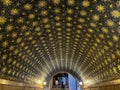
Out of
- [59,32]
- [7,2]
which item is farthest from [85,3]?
[59,32]

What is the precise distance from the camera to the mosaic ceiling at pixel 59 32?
9602 mm

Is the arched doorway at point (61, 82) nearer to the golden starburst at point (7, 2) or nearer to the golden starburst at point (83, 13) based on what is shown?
the golden starburst at point (83, 13)

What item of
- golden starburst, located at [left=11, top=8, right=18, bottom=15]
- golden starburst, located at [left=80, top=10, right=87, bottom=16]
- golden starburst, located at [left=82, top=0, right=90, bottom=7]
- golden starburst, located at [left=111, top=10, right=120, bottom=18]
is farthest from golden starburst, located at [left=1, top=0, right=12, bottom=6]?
golden starburst, located at [left=111, top=10, right=120, bottom=18]

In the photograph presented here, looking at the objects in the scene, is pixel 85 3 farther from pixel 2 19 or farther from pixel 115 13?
pixel 2 19

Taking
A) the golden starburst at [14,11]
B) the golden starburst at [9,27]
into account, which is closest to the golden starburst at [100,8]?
the golden starburst at [14,11]

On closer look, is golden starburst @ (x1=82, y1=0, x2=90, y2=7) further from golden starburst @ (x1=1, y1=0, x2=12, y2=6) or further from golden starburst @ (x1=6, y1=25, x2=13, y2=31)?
golden starburst @ (x1=6, y1=25, x2=13, y2=31)

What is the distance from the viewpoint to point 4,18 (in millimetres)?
9523

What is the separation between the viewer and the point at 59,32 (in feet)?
44.4

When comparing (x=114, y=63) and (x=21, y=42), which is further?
(x=114, y=63)

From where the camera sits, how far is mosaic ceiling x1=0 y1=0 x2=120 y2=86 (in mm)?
9602

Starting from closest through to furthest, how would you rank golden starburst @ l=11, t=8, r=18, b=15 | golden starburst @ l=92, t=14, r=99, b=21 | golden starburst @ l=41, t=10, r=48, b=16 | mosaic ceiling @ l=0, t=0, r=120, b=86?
golden starburst @ l=11, t=8, r=18, b=15
mosaic ceiling @ l=0, t=0, r=120, b=86
golden starburst @ l=92, t=14, r=99, b=21
golden starburst @ l=41, t=10, r=48, b=16

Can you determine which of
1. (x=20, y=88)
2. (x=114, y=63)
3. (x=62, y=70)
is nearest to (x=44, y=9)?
(x=114, y=63)

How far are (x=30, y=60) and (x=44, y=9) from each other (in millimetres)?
6881

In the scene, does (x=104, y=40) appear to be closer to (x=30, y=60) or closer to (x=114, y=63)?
(x=114, y=63)
